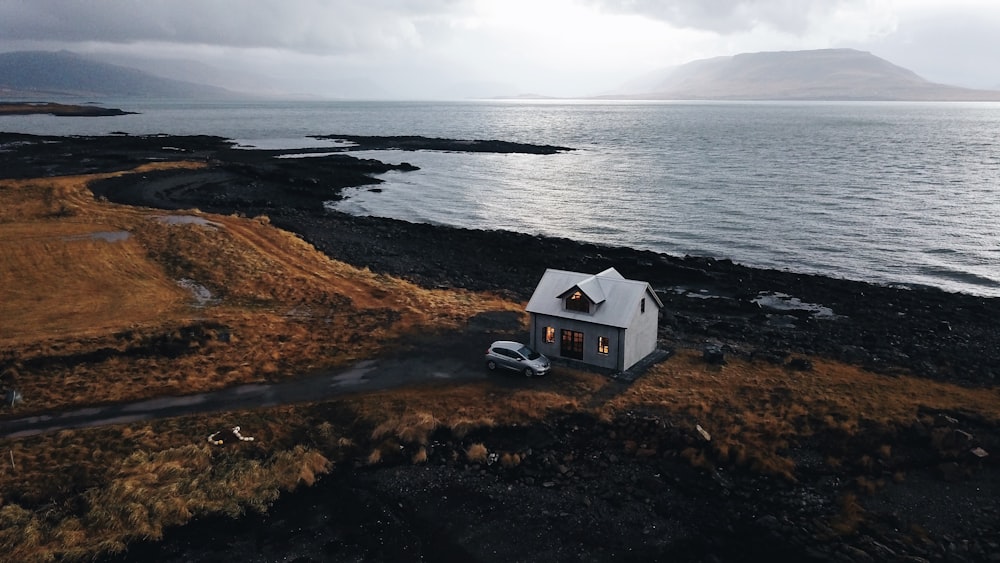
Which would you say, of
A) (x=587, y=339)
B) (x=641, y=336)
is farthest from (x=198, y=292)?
(x=641, y=336)

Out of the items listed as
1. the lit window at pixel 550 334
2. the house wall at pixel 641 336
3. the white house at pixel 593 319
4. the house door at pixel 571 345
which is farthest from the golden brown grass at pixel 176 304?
the house wall at pixel 641 336

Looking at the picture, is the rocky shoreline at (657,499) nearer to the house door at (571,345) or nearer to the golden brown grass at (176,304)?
the house door at (571,345)

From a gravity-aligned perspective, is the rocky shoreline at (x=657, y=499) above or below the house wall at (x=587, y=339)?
below

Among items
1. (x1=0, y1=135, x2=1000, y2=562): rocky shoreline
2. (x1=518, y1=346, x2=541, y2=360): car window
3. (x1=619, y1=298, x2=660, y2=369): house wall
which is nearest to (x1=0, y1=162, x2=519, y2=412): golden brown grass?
(x1=518, y1=346, x2=541, y2=360): car window

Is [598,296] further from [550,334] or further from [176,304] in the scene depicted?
[176,304]

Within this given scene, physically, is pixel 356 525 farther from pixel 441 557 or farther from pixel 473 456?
pixel 473 456

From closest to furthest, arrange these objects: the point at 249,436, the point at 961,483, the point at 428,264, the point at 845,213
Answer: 1. the point at 961,483
2. the point at 249,436
3. the point at 428,264
4. the point at 845,213

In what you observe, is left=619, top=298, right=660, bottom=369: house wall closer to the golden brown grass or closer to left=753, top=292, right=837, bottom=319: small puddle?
the golden brown grass

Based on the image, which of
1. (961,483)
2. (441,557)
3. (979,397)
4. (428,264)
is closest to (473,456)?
(441,557)
